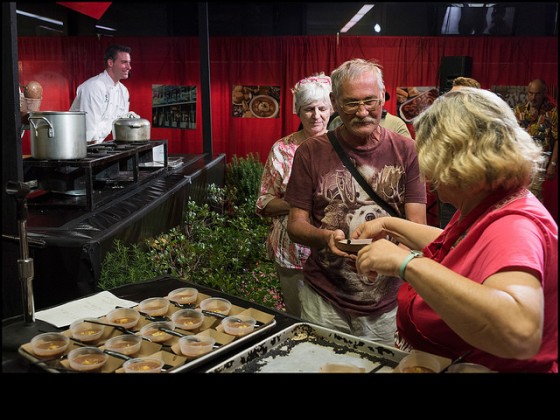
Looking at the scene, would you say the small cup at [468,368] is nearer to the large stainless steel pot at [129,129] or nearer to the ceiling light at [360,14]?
the ceiling light at [360,14]

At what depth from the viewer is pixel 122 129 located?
4.10 metres

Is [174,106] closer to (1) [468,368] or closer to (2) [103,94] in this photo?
(2) [103,94]

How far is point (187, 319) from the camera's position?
1580 mm

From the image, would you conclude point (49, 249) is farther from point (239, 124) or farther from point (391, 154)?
point (239, 124)

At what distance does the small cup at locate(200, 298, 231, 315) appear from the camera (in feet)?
5.49

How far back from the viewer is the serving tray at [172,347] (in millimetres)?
1336

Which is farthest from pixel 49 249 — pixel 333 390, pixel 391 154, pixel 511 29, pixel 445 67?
pixel 445 67

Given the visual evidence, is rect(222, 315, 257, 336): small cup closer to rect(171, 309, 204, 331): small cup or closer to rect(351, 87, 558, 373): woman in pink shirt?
rect(171, 309, 204, 331): small cup

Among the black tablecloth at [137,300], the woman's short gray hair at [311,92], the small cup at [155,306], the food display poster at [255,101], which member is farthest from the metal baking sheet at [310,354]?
the food display poster at [255,101]

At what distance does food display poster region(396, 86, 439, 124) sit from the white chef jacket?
2.76 metres

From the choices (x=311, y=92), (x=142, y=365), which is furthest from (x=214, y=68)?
(x=142, y=365)

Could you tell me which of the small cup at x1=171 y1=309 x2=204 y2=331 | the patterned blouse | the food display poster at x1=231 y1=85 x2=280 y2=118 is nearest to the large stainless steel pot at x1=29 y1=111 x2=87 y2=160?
the patterned blouse

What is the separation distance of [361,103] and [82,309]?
1156mm

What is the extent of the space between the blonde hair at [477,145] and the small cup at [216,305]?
76 centimetres
